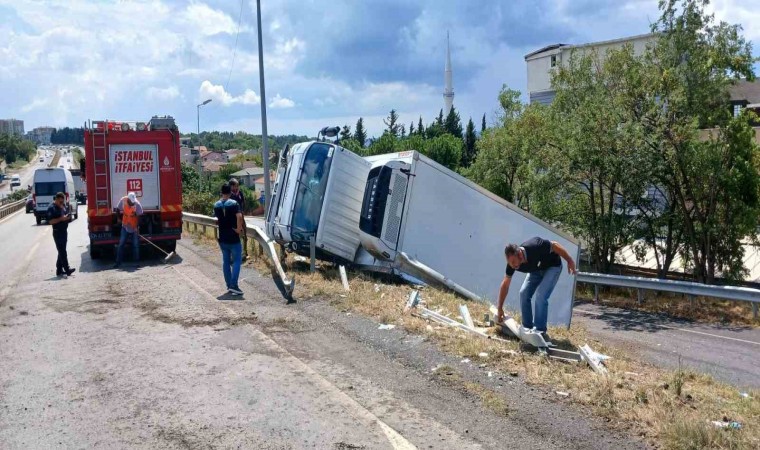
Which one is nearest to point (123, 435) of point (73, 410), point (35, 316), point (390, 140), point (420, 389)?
point (73, 410)

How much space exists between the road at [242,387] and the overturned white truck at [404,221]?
2.41 metres

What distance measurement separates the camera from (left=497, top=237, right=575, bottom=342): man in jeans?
6586 millimetres

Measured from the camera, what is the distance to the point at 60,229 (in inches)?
496

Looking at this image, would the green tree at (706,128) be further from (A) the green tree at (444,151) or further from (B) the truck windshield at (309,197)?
(A) the green tree at (444,151)

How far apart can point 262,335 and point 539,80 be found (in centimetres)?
4749

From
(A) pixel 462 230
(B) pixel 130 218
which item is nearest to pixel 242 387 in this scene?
(A) pixel 462 230

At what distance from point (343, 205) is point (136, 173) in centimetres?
579

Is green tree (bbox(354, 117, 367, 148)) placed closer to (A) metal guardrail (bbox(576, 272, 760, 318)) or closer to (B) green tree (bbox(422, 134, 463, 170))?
(B) green tree (bbox(422, 134, 463, 170))

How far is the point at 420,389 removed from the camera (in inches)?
208

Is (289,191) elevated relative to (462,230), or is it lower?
elevated

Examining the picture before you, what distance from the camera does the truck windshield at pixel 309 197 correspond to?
451 inches

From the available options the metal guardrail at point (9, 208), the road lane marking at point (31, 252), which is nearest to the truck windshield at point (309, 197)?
the road lane marking at point (31, 252)

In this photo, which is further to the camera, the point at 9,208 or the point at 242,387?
the point at 9,208

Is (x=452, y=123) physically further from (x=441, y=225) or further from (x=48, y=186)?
(x=441, y=225)
